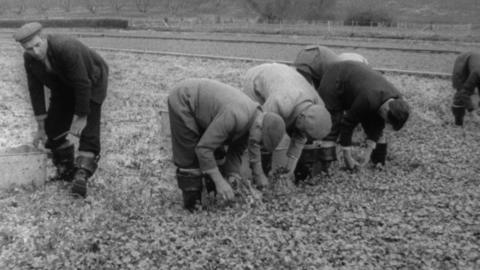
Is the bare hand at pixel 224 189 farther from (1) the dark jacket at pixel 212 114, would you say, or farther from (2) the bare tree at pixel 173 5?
(2) the bare tree at pixel 173 5

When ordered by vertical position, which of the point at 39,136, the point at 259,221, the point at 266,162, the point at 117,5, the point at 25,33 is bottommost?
the point at 259,221

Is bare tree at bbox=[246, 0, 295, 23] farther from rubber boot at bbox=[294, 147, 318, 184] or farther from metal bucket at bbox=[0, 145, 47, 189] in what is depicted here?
metal bucket at bbox=[0, 145, 47, 189]

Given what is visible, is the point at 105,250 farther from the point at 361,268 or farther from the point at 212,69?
the point at 212,69

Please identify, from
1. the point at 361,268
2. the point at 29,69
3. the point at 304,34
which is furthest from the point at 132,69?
the point at 304,34

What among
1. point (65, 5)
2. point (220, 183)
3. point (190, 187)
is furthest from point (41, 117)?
point (65, 5)

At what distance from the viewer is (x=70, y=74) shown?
4926 millimetres

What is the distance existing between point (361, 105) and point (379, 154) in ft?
3.57

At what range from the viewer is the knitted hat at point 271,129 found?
4.52 metres

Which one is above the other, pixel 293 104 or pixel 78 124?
pixel 293 104

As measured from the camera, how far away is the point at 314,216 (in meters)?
5.00

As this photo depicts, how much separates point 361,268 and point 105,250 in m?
2.02

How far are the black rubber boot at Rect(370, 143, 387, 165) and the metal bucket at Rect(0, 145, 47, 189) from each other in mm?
3959

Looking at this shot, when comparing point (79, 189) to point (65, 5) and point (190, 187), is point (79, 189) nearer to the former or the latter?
point (190, 187)

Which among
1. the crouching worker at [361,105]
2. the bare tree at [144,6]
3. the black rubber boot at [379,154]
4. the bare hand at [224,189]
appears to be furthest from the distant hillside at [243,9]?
the bare hand at [224,189]
